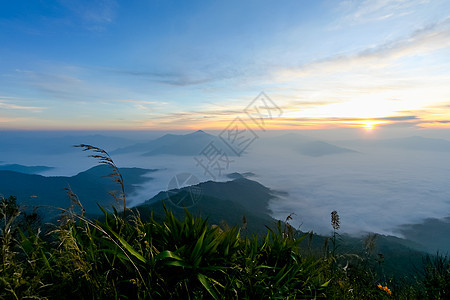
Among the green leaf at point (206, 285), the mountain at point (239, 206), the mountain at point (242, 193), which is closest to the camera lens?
the green leaf at point (206, 285)

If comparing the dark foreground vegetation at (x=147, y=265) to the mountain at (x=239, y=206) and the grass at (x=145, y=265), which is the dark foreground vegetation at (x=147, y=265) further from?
the mountain at (x=239, y=206)

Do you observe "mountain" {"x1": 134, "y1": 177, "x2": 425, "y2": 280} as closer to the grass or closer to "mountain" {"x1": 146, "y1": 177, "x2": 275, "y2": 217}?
"mountain" {"x1": 146, "y1": 177, "x2": 275, "y2": 217}

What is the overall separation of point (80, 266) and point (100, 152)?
101 centimetres

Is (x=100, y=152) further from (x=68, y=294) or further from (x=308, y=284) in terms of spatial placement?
(x=308, y=284)

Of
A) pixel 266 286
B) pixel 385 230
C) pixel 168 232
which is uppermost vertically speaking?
pixel 168 232

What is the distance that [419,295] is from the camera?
10.9 ft

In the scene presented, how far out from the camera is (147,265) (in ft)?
6.97

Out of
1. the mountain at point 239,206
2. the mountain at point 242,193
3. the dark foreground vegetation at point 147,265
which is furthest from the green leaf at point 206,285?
the mountain at point 242,193

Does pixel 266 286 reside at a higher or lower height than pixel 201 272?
lower

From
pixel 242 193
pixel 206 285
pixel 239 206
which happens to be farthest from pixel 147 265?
pixel 242 193

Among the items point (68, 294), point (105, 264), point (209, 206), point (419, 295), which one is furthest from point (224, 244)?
point (209, 206)

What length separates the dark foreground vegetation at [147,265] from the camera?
181 centimetres

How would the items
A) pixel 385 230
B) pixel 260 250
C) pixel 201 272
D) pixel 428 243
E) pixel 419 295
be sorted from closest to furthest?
pixel 201 272 → pixel 260 250 → pixel 419 295 → pixel 428 243 → pixel 385 230

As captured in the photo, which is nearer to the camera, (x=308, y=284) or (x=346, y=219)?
(x=308, y=284)
